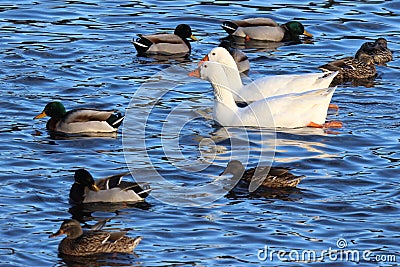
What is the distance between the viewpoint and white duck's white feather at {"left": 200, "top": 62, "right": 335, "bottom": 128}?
14.3 metres

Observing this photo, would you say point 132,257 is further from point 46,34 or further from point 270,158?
point 46,34

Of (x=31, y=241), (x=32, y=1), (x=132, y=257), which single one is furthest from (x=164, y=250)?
(x=32, y=1)

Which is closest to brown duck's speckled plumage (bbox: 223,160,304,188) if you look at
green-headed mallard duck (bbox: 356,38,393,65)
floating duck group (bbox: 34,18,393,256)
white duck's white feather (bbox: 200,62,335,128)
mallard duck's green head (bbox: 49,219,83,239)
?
floating duck group (bbox: 34,18,393,256)

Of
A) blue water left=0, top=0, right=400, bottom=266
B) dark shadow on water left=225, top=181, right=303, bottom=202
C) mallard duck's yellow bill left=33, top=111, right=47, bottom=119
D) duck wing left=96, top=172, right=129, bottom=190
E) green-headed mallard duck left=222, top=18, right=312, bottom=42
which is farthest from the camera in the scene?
green-headed mallard duck left=222, top=18, right=312, bottom=42

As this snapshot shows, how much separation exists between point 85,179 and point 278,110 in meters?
3.87

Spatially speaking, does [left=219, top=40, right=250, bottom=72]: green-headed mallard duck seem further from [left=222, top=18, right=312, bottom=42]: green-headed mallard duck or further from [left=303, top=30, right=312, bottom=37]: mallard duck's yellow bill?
[left=303, top=30, right=312, bottom=37]: mallard duck's yellow bill

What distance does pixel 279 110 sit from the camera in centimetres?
1432

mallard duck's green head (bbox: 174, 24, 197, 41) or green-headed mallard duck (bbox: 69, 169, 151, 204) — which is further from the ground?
mallard duck's green head (bbox: 174, 24, 197, 41)

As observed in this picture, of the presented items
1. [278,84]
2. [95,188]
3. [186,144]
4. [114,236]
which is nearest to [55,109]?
[186,144]

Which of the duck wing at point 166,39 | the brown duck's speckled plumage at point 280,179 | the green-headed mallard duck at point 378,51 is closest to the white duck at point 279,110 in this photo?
the brown duck's speckled plumage at point 280,179

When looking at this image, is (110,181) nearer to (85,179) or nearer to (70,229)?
(85,179)

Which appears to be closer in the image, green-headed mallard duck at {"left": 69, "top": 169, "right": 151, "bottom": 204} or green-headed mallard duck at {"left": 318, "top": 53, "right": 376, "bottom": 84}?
green-headed mallard duck at {"left": 69, "top": 169, "right": 151, "bottom": 204}

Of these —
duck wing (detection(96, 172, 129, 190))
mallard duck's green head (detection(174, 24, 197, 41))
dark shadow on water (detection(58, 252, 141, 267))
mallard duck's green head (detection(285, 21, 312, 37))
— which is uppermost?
mallard duck's green head (detection(174, 24, 197, 41))

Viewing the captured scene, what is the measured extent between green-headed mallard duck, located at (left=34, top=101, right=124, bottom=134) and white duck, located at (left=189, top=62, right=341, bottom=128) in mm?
1551
